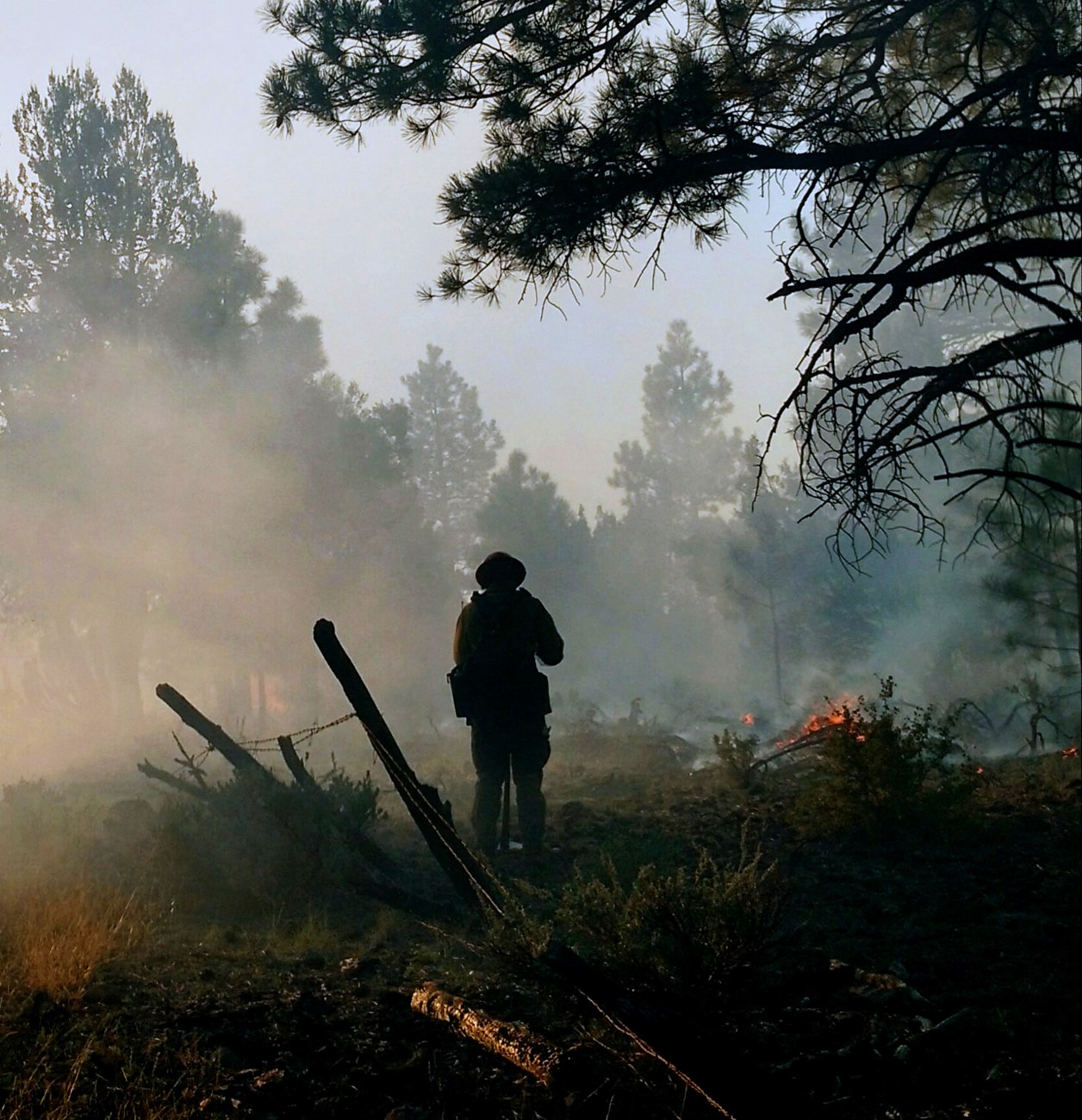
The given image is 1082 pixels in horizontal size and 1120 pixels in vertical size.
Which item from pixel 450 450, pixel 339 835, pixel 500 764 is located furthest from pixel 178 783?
pixel 450 450

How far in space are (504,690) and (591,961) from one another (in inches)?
128

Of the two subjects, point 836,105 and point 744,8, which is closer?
point 836,105

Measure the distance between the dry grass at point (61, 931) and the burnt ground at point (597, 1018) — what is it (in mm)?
98

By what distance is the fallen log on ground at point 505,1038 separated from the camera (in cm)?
338

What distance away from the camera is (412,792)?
19.0 ft

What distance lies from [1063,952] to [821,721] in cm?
783

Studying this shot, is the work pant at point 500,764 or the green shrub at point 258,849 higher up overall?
the work pant at point 500,764

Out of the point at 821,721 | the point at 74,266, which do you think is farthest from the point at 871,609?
the point at 74,266

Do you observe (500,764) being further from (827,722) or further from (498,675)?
(827,722)

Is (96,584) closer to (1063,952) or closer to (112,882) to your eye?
(112,882)

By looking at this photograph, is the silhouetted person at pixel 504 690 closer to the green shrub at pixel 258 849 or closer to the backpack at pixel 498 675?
the backpack at pixel 498 675

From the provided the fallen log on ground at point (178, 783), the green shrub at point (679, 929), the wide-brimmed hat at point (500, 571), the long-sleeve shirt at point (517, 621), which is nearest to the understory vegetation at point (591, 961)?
the green shrub at point (679, 929)

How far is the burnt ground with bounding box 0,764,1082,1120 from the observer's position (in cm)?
321

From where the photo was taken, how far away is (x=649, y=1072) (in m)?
3.27
